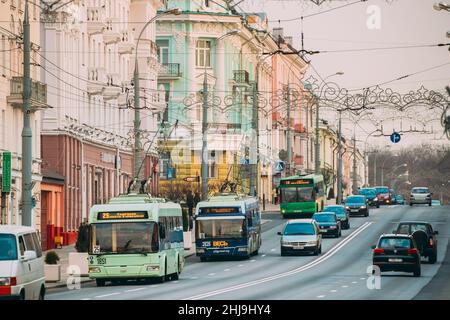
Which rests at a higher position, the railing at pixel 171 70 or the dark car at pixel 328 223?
the railing at pixel 171 70

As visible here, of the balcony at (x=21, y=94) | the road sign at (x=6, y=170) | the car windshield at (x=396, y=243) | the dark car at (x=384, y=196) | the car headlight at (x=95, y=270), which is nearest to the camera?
the car headlight at (x=95, y=270)

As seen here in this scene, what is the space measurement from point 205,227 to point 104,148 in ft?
66.6

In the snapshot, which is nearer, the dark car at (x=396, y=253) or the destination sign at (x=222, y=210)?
the dark car at (x=396, y=253)

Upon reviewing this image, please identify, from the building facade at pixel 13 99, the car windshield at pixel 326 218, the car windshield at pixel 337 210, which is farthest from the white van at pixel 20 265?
the car windshield at pixel 337 210

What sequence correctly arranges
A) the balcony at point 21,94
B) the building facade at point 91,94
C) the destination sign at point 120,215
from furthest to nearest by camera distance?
the building facade at point 91,94, the balcony at point 21,94, the destination sign at point 120,215

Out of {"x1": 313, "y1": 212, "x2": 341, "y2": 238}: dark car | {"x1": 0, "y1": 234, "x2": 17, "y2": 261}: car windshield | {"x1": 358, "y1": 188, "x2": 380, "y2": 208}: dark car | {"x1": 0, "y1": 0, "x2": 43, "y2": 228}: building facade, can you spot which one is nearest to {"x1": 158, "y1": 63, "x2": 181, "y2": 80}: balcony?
{"x1": 358, "y1": 188, "x2": 380, "y2": 208}: dark car

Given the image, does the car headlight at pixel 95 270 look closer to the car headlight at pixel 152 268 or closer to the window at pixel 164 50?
the car headlight at pixel 152 268

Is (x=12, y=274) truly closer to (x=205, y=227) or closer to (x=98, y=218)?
(x=98, y=218)

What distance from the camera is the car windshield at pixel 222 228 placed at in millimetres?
57688

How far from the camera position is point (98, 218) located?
42625 millimetres

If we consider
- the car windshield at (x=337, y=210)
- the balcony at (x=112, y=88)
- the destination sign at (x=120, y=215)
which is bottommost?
the destination sign at (x=120, y=215)

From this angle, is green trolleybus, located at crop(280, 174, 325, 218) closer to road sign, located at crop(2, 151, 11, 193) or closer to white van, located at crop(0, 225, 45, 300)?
road sign, located at crop(2, 151, 11, 193)

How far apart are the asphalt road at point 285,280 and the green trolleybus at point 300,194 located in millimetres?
10016
